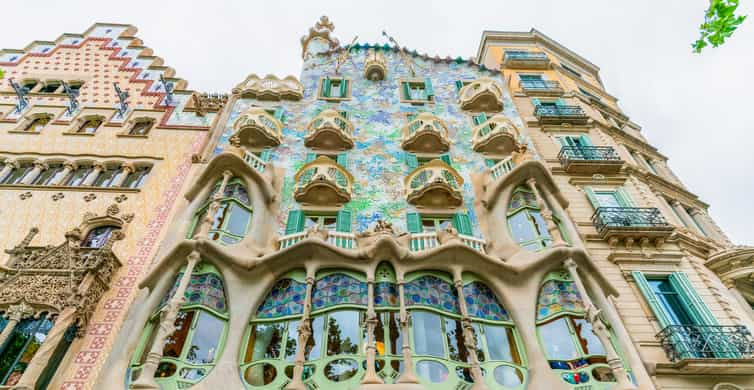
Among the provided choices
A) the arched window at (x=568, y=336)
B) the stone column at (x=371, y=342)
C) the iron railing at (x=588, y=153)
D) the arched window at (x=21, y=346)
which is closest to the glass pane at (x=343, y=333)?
the stone column at (x=371, y=342)

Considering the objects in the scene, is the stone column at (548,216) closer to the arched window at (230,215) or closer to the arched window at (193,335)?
the arched window at (230,215)

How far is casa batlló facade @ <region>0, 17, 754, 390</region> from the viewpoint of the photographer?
1020cm

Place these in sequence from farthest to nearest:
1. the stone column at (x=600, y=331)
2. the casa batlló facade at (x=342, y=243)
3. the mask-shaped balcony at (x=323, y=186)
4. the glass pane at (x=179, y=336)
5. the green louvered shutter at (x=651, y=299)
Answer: the mask-shaped balcony at (x=323, y=186) → the green louvered shutter at (x=651, y=299) → the casa batlló facade at (x=342, y=243) → the glass pane at (x=179, y=336) → the stone column at (x=600, y=331)

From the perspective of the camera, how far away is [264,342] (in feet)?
34.6

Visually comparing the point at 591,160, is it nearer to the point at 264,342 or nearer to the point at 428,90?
the point at 428,90

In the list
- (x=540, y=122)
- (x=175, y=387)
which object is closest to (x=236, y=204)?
(x=175, y=387)

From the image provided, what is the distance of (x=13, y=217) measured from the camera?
1435 centimetres

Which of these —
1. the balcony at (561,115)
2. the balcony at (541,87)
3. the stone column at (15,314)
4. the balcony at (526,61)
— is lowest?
the stone column at (15,314)

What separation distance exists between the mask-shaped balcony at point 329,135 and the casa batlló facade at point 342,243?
99 millimetres

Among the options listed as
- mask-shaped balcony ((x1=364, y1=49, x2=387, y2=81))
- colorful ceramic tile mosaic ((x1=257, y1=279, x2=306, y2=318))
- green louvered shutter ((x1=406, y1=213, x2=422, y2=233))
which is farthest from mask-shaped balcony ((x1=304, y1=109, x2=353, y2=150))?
colorful ceramic tile mosaic ((x1=257, y1=279, x2=306, y2=318))

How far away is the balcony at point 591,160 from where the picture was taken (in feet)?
55.8

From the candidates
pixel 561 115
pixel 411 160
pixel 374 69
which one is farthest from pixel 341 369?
pixel 374 69

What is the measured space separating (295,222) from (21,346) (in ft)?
26.7

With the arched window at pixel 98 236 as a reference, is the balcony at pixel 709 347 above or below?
below
